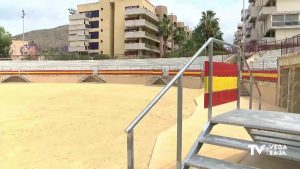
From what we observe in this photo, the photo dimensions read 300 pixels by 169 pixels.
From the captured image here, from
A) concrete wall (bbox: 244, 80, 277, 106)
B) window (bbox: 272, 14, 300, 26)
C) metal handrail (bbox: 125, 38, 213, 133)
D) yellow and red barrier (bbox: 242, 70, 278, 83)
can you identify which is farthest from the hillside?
metal handrail (bbox: 125, 38, 213, 133)

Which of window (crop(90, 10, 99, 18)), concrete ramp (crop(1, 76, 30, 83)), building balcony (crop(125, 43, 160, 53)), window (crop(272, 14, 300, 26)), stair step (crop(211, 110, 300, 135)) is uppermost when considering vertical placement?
window (crop(90, 10, 99, 18))

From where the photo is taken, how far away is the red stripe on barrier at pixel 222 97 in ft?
15.8

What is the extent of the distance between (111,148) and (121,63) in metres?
44.3

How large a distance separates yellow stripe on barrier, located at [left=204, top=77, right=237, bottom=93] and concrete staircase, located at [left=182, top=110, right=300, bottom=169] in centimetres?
47

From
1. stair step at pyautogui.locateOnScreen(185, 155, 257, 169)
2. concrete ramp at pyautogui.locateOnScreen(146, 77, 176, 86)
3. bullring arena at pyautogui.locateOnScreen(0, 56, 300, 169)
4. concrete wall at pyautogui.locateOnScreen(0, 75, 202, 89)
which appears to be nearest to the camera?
stair step at pyautogui.locateOnScreen(185, 155, 257, 169)

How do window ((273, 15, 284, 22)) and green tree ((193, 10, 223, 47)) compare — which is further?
green tree ((193, 10, 223, 47))

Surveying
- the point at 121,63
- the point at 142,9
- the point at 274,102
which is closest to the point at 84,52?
the point at 142,9

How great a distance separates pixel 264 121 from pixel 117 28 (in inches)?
2583

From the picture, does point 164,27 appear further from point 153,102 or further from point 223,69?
point 153,102

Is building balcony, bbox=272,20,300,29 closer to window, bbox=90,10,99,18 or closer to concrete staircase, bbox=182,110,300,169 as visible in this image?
window, bbox=90,10,99,18

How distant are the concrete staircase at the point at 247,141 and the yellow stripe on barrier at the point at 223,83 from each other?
0.47 m

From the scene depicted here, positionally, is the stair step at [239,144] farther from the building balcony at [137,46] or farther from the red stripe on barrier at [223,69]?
the building balcony at [137,46]

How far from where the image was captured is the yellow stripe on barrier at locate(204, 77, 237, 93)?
4961 mm

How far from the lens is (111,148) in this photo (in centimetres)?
820
